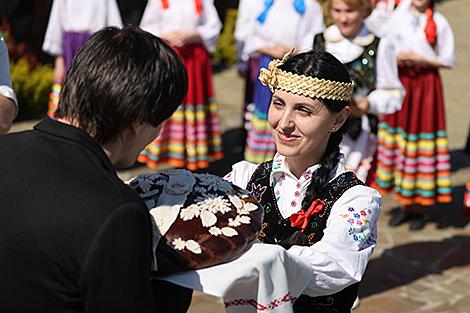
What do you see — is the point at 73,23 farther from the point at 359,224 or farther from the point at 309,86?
the point at 359,224

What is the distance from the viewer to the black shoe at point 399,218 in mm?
6211

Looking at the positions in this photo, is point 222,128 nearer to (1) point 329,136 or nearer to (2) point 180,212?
(1) point 329,136

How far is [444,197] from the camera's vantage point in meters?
6.17

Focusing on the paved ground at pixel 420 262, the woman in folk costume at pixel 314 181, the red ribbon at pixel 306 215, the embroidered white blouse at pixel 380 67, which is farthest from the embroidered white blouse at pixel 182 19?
the red ribbon at pixel 306 215

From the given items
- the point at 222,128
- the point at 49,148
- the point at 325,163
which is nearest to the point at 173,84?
the point at 49,148

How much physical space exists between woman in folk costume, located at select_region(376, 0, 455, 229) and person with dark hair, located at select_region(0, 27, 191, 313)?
14.4ft

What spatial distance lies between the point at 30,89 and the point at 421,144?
149 inches

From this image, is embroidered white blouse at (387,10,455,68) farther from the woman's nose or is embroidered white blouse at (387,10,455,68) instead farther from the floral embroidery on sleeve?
the floral embroidery on sleeve

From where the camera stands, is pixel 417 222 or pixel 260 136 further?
pixel 260 136

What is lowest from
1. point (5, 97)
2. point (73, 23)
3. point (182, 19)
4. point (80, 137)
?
point (73, 23)

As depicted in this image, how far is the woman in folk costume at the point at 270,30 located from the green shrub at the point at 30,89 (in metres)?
2.52

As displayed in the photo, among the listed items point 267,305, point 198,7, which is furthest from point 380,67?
point 267,305

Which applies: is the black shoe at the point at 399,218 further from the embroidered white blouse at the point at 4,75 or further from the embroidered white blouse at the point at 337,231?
the embroidered white blouse at the point at 4,75

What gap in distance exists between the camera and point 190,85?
6832mm
